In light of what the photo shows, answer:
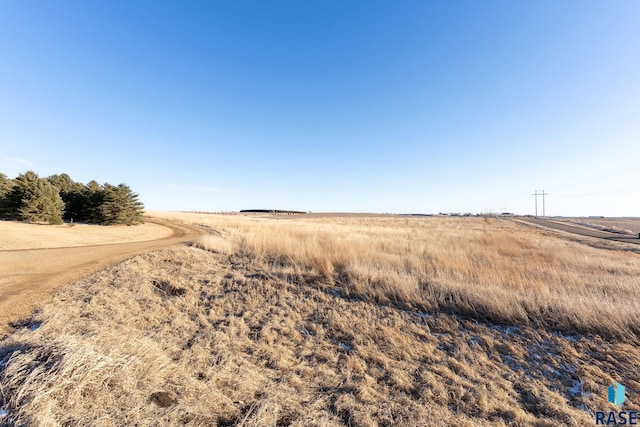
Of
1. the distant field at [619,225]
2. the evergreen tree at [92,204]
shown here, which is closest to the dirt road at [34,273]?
the evergreen tree at [92,204]

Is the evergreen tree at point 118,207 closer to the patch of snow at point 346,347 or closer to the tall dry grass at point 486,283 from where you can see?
the tall dry grass at point 486,283

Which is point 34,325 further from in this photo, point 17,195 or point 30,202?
point 17,195

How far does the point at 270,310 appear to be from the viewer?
6.18 metres

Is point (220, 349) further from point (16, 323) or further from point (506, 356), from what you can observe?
point (506, 356)

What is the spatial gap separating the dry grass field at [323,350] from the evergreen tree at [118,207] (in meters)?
21.1

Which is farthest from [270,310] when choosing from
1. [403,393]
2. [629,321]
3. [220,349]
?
[629,321]

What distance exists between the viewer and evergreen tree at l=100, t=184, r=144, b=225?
23984 millimetres

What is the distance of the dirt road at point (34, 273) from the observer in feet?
16.9

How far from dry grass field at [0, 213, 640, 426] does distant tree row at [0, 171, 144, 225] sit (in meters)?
20.0

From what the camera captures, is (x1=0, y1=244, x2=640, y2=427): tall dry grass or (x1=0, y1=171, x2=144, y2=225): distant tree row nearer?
(x1=0, y1=244, x2=640, y2=427): tall dry grass

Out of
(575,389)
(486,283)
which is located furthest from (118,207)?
(575,389)

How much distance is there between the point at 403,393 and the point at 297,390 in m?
1.45

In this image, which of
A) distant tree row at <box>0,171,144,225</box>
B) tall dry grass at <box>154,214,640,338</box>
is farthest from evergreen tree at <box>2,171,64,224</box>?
tall dry grass at <box>154,214,640,338</box>

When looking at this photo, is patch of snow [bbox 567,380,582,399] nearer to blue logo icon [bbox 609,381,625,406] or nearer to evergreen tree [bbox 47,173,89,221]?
blue logo icon [bbox 609,381,625,406]
